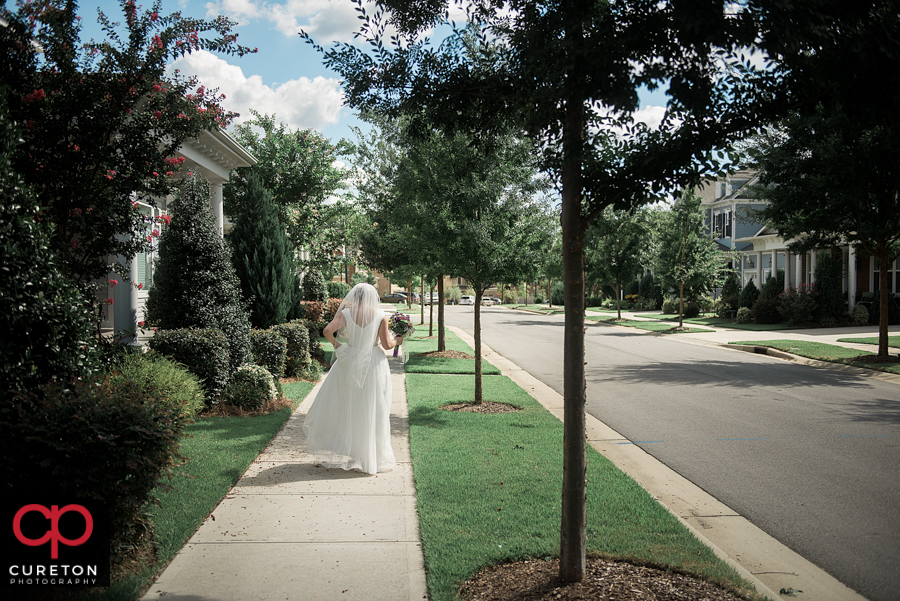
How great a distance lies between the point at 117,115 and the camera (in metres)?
6.77

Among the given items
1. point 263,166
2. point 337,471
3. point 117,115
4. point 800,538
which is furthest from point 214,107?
point 263,166

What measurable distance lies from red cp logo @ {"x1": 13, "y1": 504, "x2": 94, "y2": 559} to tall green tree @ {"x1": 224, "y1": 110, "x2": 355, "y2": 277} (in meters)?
17.1

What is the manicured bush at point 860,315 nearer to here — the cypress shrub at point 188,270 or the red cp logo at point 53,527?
the cypress shrub at point 188,270

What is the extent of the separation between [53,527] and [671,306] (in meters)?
40.1

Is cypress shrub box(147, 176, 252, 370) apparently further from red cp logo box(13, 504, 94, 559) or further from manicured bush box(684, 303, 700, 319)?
Result: manicured bush box(684, 303, 700, 319)

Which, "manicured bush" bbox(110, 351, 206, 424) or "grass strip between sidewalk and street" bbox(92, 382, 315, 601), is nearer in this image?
"grass strip between sidewalk and street" bbox(92, 382, 315, 601)

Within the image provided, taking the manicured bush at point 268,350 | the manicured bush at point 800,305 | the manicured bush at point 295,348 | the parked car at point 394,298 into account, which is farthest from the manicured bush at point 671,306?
the parked car at point 394,298

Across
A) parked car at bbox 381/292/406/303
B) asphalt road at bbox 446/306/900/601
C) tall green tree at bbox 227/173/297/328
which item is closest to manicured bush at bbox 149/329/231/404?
tall green tree at bbox 227/173/297/328

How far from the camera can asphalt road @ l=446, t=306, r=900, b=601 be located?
16.0 ft

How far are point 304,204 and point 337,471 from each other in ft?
51.1

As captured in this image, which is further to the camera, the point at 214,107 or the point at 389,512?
the point at 214,107

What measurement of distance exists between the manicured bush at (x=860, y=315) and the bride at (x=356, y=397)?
26.8m

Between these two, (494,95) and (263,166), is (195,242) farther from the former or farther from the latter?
(263,166)

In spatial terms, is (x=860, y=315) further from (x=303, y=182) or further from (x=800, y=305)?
(x=303, y=182)
